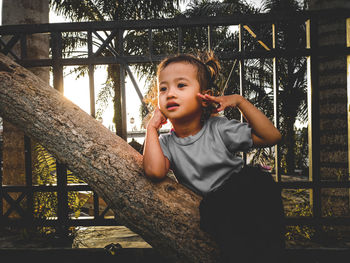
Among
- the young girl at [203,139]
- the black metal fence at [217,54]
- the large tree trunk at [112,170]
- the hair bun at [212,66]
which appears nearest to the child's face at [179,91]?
the young girl at [203,139]

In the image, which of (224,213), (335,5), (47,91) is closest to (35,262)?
(47,91)

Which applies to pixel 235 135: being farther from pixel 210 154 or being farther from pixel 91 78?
pixel 91 78

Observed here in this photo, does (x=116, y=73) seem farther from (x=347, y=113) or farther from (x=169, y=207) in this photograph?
(x=169, y=207)

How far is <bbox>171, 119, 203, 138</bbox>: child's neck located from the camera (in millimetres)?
1330

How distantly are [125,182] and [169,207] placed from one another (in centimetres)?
27

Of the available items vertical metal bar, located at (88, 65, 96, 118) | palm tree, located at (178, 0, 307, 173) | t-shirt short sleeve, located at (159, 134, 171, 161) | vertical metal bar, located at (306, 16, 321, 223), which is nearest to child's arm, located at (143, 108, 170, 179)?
t-shirt short sleeve, located at (159, 134, 171, 161)

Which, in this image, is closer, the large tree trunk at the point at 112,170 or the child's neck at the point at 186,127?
the large tree trunk at the point at 112,170

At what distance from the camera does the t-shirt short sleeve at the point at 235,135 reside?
118cm

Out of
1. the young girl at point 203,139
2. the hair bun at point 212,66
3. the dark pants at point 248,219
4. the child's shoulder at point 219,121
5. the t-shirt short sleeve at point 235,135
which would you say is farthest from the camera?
the hair bun at point 212,66

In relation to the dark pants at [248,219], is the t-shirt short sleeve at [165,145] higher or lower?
higher

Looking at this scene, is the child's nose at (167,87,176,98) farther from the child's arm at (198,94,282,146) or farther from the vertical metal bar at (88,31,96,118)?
the vertical metal bar at (88,31,96,118)

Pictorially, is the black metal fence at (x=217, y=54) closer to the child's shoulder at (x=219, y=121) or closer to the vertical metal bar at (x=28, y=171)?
the vertical metal bar at (x=28, y=171)

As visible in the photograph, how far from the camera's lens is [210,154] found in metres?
1.24

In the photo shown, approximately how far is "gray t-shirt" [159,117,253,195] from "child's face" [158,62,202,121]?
0.53ft
